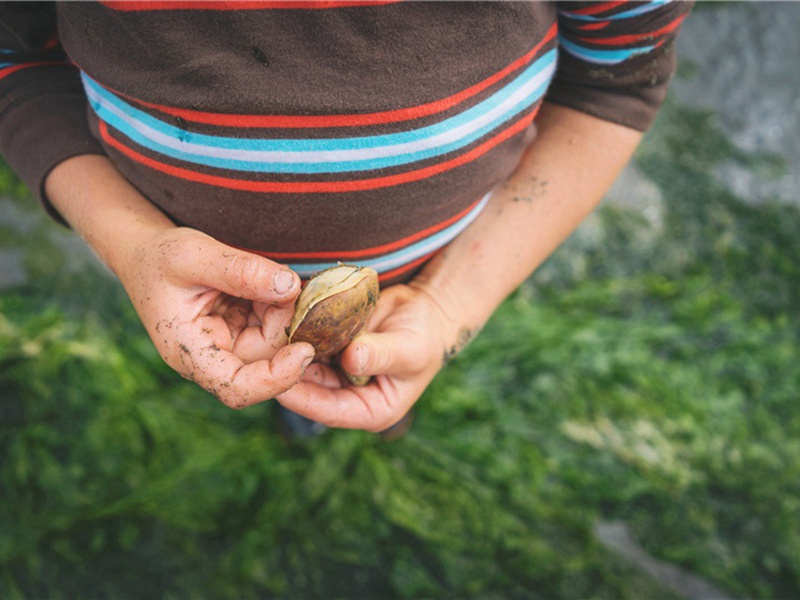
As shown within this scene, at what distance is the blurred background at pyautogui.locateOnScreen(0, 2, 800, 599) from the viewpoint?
158 centimetres

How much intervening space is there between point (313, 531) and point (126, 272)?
1.04m

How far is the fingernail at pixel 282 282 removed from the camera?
2.29 feet

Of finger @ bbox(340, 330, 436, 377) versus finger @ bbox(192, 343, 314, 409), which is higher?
finger @ bbox(192, 343, 314, 409)

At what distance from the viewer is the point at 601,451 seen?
5.94ft

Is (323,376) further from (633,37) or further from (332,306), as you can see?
(633,37)

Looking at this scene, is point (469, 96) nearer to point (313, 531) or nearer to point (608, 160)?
point (608, 160)

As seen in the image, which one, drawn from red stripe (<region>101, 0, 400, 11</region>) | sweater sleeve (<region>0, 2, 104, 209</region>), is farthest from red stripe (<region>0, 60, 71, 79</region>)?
red stripe (<region>101, 0, 400, 11</region>)

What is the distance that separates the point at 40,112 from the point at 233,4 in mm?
398

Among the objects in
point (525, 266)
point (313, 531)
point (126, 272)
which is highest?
point (126, 272)

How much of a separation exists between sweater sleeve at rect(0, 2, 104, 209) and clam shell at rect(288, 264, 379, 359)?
0.39m

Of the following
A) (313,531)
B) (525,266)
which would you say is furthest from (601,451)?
(525,266)

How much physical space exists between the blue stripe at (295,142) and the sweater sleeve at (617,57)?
0.38 ft

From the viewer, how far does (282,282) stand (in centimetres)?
70

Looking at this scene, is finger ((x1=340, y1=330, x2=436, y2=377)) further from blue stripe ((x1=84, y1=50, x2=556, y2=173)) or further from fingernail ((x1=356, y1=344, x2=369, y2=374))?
blue stripe ((x1=84, y1=50, x2=556, y2=173))
